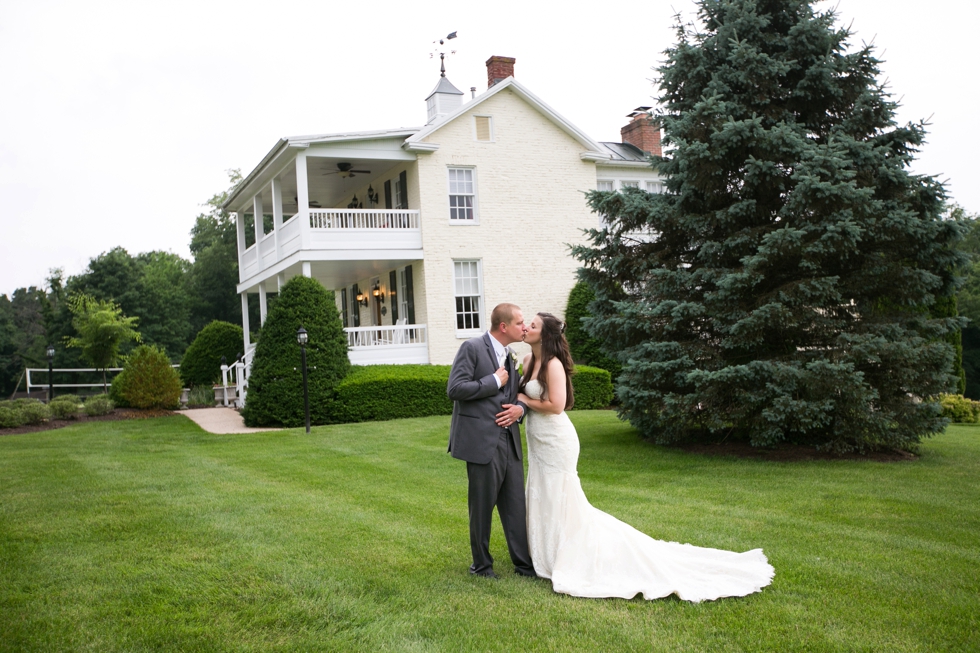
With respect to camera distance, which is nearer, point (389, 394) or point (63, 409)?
point (389, 394)

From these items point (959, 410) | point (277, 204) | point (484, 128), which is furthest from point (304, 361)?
point (959, 410)

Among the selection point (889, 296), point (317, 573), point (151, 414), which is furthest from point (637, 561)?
point (151, 414)

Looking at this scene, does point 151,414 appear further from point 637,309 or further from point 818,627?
point 818,627

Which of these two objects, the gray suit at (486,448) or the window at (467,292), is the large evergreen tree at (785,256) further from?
the window at (467,292)

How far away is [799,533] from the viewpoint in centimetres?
691

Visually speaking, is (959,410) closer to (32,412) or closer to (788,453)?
(788,453)

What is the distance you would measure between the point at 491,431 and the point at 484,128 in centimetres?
1834

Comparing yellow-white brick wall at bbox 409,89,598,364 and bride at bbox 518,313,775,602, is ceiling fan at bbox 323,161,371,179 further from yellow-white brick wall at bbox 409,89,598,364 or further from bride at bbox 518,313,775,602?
bride at bbox 518,313,775,602

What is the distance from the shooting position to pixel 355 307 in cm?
2906

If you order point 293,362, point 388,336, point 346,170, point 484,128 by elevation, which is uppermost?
point 484,128

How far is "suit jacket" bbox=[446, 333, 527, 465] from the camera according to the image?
17.6 feet

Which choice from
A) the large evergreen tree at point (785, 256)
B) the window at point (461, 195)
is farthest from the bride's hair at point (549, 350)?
the window at point (461, 195)

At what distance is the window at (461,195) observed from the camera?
878 inches

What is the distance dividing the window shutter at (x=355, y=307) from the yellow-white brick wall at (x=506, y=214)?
22.3 ft
